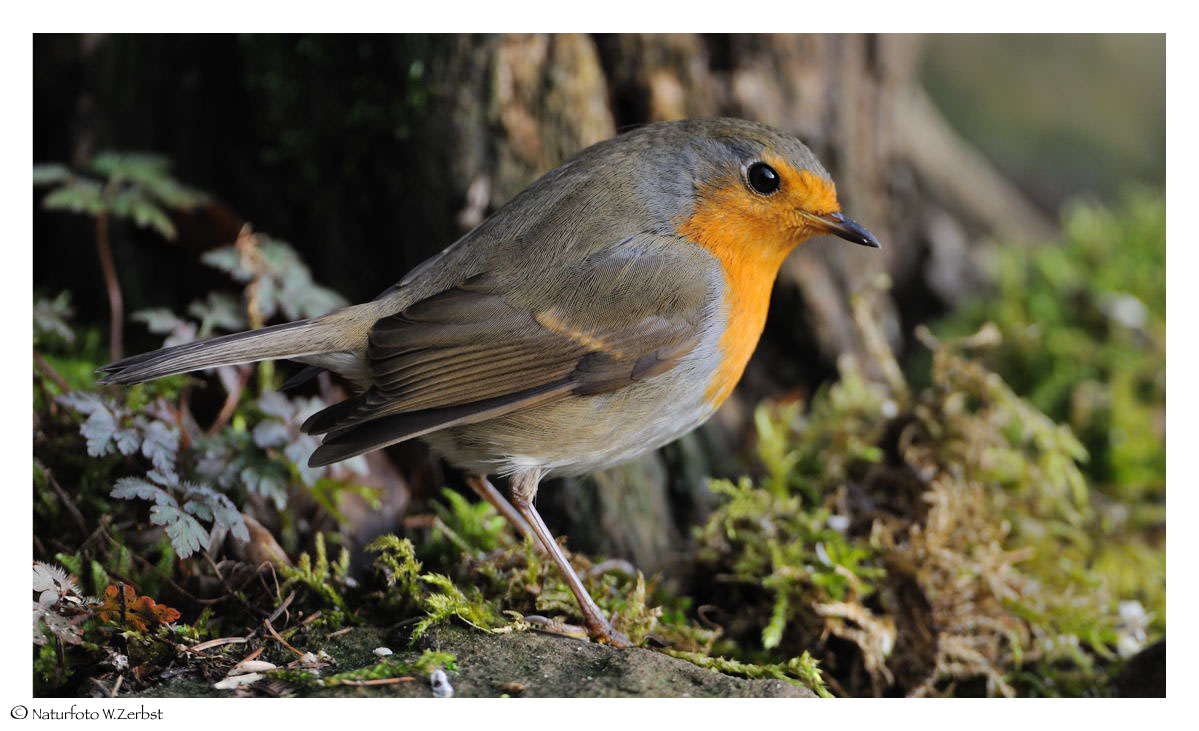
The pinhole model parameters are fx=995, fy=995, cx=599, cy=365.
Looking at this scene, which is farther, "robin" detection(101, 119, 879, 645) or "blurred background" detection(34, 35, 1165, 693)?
"blurred background" detection(34, 35, 1165, 693)

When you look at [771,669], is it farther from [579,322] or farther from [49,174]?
[49,174]

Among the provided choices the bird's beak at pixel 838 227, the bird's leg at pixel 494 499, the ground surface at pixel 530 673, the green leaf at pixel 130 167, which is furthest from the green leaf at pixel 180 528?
the bird's beak at pixel 838 227

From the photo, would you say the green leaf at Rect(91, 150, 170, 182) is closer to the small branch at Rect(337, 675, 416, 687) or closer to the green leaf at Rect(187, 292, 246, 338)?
the green leaf at Rect(187, 292, 246, 338)

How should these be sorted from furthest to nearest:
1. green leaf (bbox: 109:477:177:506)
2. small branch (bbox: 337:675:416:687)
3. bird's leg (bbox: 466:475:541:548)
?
bird's leg (bbox: 466:475:541:548) < green leaf (bbox: 109:477:177:506) < small branch (bbox: 337:675:416:687)

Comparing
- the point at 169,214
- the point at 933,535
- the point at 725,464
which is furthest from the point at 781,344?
the point at 169,214

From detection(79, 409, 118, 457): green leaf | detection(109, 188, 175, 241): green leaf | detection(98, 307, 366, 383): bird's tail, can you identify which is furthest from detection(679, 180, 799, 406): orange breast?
detection(109, 188, 175, 241): green leaf

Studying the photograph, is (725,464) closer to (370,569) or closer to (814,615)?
(814,615)
